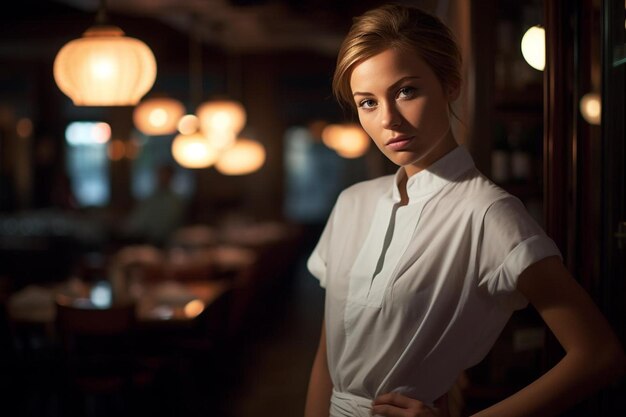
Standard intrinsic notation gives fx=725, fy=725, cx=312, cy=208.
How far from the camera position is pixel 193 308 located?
454cm

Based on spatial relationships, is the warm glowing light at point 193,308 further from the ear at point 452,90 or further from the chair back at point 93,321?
the ear at point 452,90

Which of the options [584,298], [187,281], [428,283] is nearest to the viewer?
[584,298]

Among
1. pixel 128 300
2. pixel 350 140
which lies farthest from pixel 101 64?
pixel 350 140

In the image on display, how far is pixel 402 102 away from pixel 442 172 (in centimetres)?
17

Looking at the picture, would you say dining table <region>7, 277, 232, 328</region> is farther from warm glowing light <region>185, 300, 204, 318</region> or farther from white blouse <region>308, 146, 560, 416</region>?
white blouse <region>308, 146, 560, 416</region>

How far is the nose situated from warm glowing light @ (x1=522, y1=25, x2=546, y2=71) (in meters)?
0.63

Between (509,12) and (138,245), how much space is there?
5681mm

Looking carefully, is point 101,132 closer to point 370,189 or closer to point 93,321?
point 93,321

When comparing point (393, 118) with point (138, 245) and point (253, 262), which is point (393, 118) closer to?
point (253, 262)

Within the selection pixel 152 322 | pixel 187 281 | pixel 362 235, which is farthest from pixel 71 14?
pixel 362 235

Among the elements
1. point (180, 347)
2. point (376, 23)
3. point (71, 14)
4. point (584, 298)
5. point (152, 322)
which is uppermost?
point (71, 14)

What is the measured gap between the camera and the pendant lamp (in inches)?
122

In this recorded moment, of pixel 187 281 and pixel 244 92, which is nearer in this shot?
pixel 187 281

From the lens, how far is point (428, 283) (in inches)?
54.8
